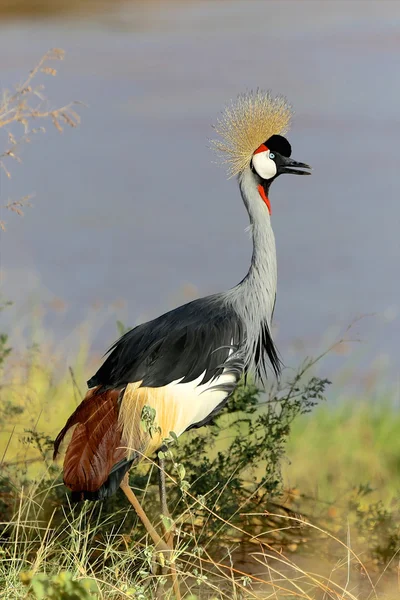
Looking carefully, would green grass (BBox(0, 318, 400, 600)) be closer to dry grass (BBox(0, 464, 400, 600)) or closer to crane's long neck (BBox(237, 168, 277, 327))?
dry grass (BBox(0, 464, 400, 600))

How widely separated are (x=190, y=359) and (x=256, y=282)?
20.0 inches

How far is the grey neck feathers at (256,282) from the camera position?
3906 mm

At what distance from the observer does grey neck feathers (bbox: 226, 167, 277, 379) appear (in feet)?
12.8

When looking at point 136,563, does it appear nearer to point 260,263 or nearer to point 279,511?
point 279,511

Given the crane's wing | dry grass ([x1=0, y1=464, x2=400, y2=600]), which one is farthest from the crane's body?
dry grass ([x1=0, y1=464, x2=400, y2=600])

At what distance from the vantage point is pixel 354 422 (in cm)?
543

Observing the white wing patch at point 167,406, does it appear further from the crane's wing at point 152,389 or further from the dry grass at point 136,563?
the dry grass at point 136,563

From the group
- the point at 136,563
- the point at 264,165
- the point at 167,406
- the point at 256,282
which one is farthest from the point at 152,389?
the point at 264,165

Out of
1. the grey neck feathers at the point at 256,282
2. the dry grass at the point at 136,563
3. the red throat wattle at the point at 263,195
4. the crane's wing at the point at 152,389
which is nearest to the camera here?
the dry grass at the point at 136,563

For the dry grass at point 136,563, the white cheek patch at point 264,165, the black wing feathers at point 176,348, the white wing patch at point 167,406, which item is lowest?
the dry grass at point 136,563

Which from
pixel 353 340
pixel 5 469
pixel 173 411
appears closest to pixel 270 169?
pixel 353 340

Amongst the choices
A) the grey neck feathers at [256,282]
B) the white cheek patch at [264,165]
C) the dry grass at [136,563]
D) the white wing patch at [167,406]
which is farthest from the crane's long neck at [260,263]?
the dry grass at [136,563]

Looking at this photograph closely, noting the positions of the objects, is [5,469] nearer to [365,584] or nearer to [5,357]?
[5,357]

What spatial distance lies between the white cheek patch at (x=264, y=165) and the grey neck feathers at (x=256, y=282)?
0.10 m
